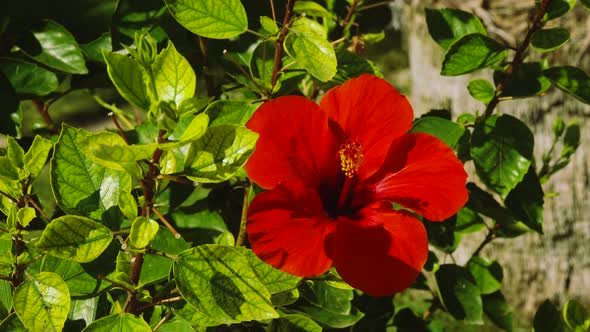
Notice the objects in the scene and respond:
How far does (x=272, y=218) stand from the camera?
1077 mm

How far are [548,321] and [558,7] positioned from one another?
88 cm

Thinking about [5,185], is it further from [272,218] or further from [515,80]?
[515,80]

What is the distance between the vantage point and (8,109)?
1505 mm

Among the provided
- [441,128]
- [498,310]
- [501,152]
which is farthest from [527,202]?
[498,310]

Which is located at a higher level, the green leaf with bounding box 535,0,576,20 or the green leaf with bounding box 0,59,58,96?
the green leaf with bounding box 535,0,576,20

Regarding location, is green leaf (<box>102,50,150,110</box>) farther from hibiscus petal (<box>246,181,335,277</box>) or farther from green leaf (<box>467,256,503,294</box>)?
green leaf (<box>467,256,503,294</box>)

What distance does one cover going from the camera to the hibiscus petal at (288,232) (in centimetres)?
104

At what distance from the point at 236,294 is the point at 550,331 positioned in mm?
1106

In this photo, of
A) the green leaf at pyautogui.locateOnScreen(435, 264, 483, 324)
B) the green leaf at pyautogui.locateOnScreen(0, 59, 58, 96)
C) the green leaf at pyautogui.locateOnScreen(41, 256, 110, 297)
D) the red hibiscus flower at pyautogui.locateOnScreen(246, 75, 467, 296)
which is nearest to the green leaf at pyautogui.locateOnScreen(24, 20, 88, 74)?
the green leaf at pyautogui.locateOnScreen(0, 59, 58, 96)

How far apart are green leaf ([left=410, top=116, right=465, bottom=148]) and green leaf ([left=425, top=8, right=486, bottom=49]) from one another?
0.19 meters

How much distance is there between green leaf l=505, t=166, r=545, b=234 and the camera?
1.51m

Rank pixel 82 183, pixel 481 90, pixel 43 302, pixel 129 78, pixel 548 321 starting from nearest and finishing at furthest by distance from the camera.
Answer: pixel 129 78, pixel 43 302, pixel 82 183, pixel 481 90, pixel 548 321

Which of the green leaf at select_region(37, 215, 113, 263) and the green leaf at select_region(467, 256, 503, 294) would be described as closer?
the green leaf at select_region(37, 215, 113, 263)

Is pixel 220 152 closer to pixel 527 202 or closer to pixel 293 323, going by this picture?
pixel 293 323
